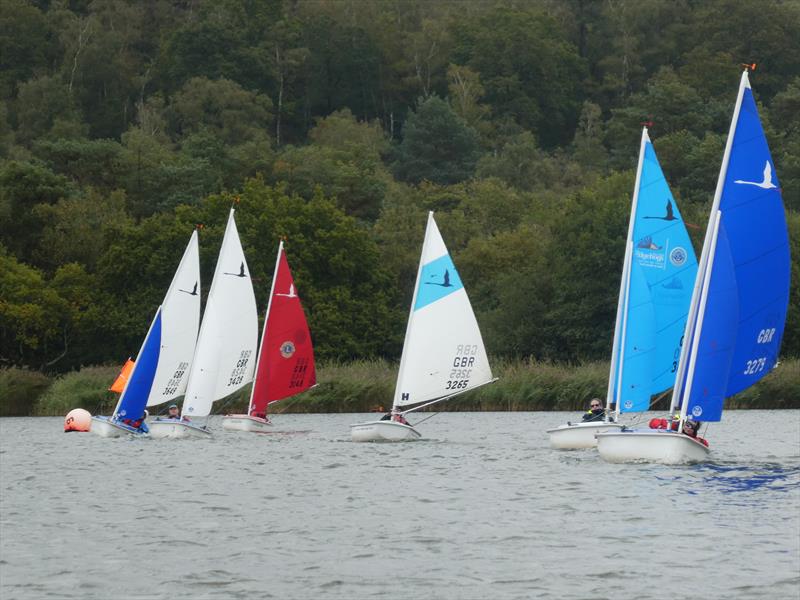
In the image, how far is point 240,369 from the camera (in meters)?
43.7

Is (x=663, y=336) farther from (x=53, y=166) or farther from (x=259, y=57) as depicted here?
(x=259, y=57)

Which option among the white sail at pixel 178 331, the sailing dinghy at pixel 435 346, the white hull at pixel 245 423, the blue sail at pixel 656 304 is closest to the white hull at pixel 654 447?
the blue sail at pixel 656 304

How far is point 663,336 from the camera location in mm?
32812

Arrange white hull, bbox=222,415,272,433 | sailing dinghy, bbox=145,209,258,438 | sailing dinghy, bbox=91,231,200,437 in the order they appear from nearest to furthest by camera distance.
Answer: sailing dinghy, bbox=91,231,200,437, sailing dinghy, bbox=145,209,258,438, white hull, bbox=222,415,272,433

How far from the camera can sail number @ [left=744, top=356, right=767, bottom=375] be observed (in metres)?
26.5

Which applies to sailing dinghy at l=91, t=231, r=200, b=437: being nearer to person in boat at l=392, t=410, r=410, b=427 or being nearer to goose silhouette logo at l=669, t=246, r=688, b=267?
person in boat at l=392, t=410, r=410, b=427

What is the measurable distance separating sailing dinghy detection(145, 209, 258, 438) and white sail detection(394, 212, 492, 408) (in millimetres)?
6188

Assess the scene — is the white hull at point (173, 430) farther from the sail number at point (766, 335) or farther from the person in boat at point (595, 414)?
the sail number at point (766, 335)

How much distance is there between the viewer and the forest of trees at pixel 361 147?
7031 cm

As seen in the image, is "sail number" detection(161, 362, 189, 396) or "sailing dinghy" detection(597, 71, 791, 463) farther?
"sail number" detection(161, 362, 189, 396)

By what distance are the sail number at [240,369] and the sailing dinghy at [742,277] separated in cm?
1893

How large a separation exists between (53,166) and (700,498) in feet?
224

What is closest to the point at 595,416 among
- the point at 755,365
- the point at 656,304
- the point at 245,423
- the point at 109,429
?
the point at 656,304

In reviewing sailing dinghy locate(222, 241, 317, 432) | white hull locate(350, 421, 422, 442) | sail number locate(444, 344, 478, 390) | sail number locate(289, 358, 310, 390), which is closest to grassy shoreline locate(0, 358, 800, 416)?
sail number locate(289, 358, 310, 390)
